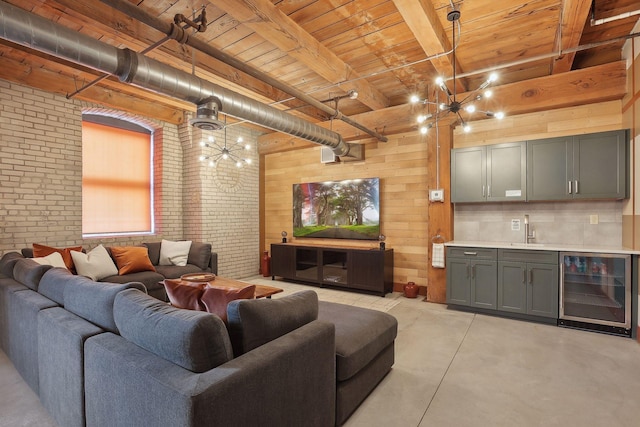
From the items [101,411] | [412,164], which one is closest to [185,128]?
[412,164]

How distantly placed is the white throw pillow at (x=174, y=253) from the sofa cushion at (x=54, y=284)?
247 centimetres

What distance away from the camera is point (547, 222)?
4.35 metres

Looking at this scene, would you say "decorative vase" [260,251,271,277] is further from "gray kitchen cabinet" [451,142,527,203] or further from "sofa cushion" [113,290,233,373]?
"sofa cushion" [113,290,233,373]

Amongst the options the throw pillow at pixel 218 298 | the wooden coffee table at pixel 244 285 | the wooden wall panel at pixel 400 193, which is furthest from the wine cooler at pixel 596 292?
the throw pillow at pixel 218 298

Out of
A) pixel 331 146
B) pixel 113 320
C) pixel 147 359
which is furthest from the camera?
pixel 331 146

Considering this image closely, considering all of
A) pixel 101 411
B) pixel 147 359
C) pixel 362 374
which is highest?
pixel 147 359

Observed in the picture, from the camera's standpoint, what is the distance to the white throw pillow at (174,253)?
5.09 metres

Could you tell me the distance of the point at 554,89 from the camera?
4.08 metres

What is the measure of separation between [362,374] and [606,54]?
189 inches

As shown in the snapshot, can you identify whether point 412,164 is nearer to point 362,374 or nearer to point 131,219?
point 362,374

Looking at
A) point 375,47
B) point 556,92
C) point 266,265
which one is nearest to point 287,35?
point 375,47

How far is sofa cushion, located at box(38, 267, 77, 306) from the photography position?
2.30 m

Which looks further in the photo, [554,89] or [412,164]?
[412,164]

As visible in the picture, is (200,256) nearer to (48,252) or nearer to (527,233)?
(48,252)
